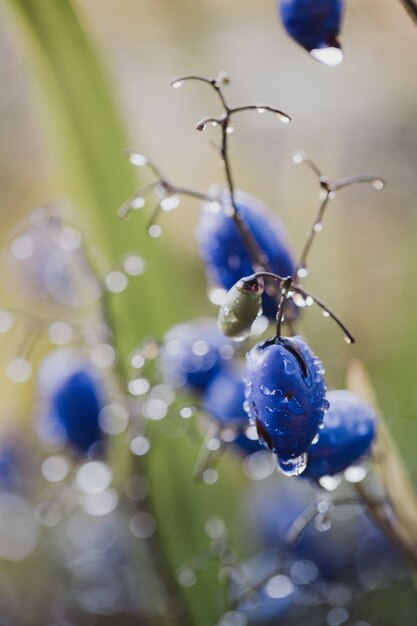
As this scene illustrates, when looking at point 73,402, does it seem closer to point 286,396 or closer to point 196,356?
point 196,356

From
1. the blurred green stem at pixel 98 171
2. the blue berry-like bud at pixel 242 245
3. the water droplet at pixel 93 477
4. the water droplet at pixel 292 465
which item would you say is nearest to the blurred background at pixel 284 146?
the blurred green stem at pixel 98 171

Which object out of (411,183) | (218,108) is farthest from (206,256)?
(411,183)

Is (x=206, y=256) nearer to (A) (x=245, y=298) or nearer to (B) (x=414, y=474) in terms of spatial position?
(A) (x=245, y=298)

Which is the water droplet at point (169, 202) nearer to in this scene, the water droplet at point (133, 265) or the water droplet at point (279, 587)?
the water droplet at point (133, 265)

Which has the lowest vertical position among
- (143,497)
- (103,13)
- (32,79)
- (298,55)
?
(143,497)

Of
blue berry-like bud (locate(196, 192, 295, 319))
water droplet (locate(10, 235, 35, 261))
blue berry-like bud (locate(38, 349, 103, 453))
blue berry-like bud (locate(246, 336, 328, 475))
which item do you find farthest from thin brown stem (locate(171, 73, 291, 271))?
water droplet (locate(10, 235, 35, 261))

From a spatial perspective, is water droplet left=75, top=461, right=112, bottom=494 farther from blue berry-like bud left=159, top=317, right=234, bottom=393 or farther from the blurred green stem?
blue berry-like bud left=159, top=317, right=234, bottom=393
